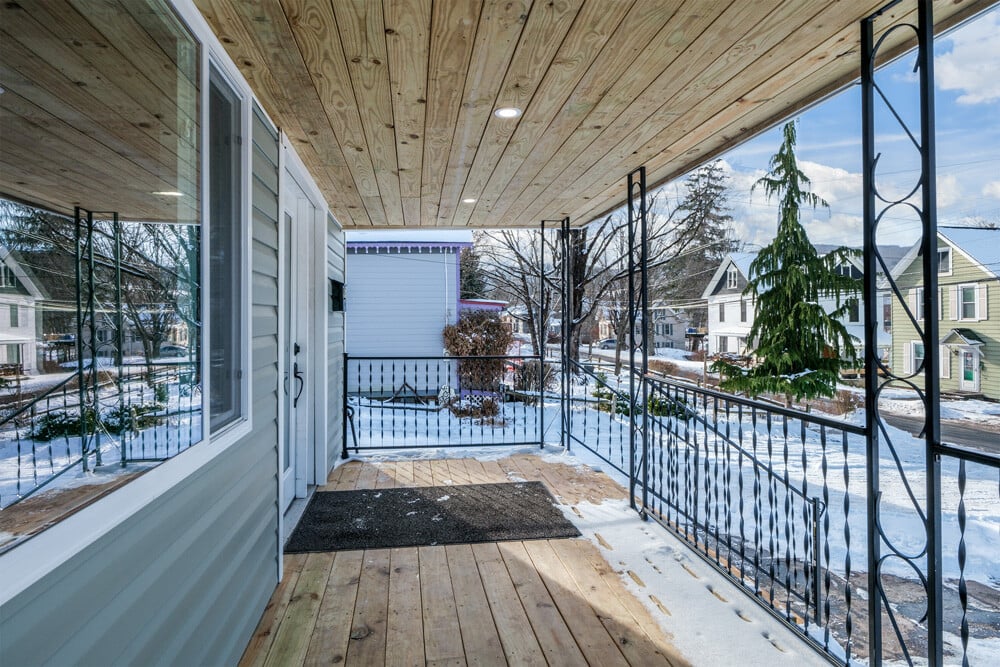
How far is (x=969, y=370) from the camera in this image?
6508 millimetres

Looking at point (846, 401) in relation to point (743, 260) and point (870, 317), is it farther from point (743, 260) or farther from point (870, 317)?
point (870, 317)

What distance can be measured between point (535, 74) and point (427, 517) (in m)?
2.48

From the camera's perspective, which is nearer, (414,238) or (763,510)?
(763,510)

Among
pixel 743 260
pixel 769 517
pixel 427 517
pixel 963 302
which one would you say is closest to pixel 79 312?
pixel 427 517

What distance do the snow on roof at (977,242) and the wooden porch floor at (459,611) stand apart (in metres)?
5.29

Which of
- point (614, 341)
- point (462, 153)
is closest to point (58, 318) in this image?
point (462, 153)

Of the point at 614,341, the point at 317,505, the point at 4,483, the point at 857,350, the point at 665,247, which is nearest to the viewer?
the point at 4,483

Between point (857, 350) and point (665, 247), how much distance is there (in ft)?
12.1

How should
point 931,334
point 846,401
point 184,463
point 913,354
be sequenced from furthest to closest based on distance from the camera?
1. point 846,401
2. point 913,354
3. point 931,334
4. point 184,463

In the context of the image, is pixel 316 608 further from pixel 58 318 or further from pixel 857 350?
pixel 857 350

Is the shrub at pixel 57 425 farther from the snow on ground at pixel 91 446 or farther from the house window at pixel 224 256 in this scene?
the house window at pixel 224 256

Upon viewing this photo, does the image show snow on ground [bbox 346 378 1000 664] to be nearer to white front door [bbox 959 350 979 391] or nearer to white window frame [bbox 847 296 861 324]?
white front door [bbox 959 350 979 391]

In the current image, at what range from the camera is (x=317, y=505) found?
358 centimetres

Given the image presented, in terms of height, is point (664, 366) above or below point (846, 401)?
above
